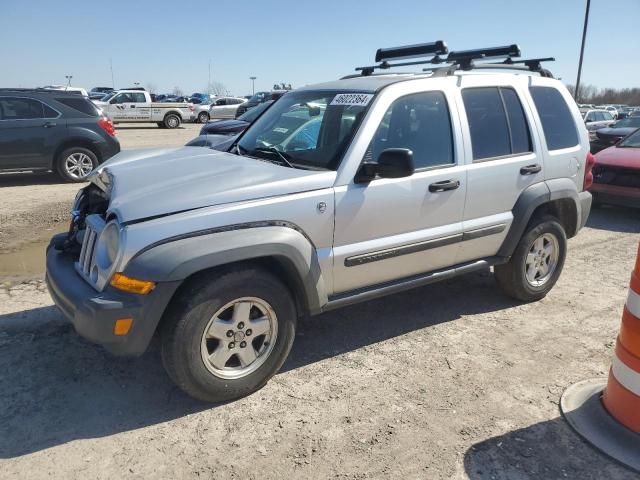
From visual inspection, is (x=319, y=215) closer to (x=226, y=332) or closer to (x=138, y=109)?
(x=226, y=332)

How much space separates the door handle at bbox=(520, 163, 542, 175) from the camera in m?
4.15

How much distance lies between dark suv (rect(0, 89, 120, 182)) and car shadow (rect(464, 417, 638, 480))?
870 centimetres

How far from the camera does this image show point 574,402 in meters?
3.16

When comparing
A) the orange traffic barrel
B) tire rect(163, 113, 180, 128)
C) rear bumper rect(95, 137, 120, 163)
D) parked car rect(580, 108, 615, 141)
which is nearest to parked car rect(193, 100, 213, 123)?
tire rect(163, 113, 180, 128)

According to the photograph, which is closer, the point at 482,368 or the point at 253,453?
the point at 253,453

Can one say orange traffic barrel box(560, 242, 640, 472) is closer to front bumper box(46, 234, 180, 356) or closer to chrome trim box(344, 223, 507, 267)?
chrome trim box(344, 223, 507, 267)

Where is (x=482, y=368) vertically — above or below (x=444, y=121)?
below

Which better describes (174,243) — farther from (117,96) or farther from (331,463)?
(117,96)

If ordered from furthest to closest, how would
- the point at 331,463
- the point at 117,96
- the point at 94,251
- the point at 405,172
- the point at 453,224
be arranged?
the point at 117,96 → the point at 453,224 → the point at 405,172 → the point at 94,251 → the point at 331,463

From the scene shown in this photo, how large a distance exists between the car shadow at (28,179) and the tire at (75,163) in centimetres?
28

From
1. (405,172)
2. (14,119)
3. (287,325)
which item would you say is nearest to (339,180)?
(405,172)

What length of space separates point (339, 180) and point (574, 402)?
6.57 feet

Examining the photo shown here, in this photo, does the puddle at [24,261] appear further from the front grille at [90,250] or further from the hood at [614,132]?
the hood at [614,132]

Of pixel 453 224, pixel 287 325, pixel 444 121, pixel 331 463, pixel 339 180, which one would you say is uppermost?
pixel 444 121
